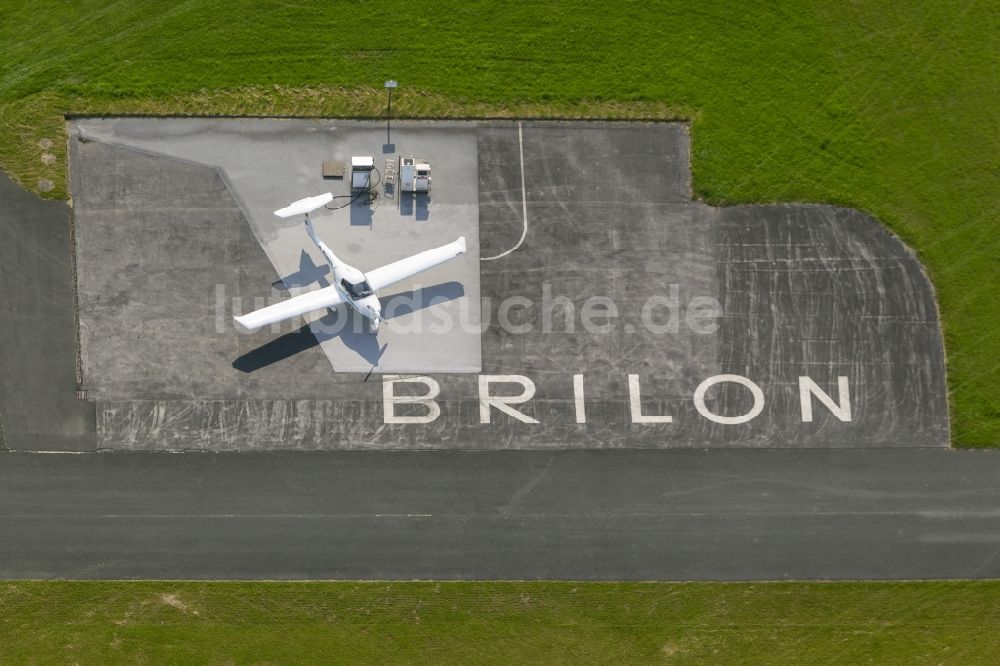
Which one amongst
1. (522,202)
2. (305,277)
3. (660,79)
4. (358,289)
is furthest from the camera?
(660,79)

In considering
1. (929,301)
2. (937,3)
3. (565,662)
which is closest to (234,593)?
(565,662)

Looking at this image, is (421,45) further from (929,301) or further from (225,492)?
(929,301)

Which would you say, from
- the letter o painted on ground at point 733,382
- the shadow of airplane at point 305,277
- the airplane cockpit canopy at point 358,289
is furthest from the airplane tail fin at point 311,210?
the letter o painted on ground at point 733,382

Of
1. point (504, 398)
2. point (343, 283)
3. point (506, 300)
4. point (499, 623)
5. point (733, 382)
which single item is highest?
point (343, 283)

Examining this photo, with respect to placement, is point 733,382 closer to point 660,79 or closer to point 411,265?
point 660,79

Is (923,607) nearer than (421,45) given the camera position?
Yes

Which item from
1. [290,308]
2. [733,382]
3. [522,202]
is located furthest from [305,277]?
[733,382]
